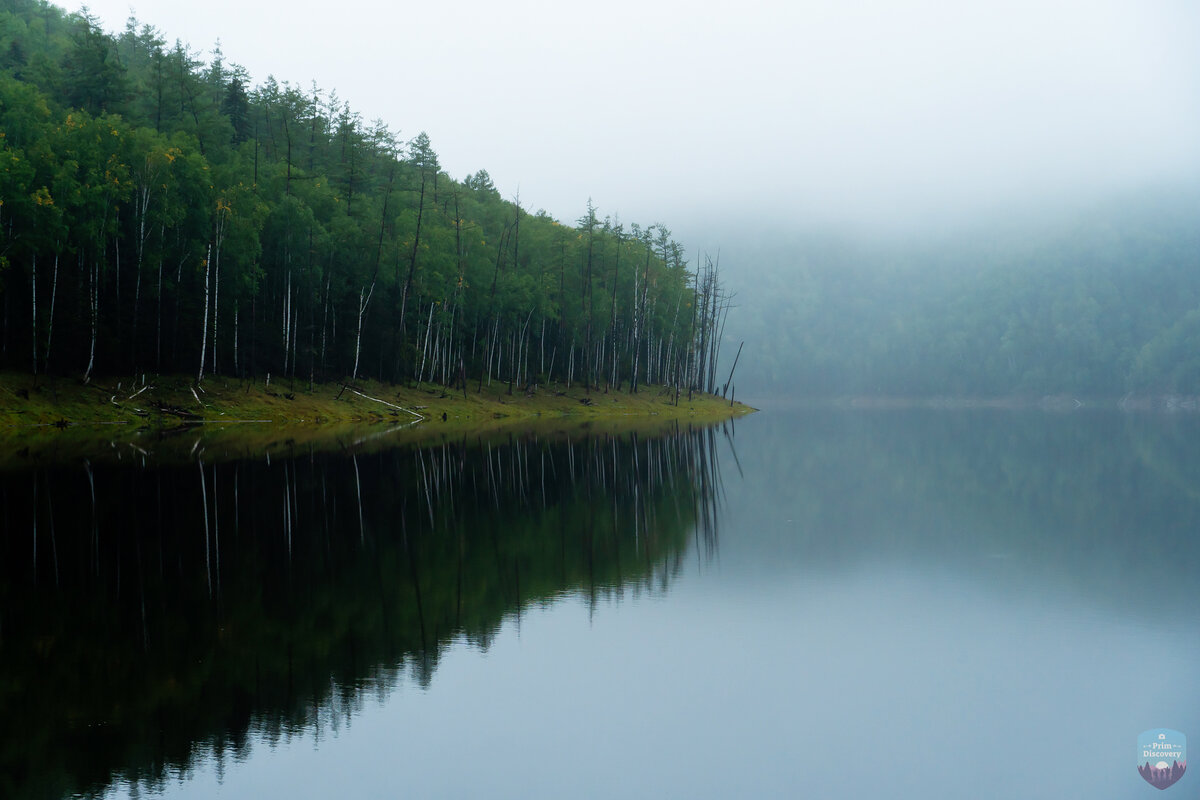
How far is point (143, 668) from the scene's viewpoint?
9398 millimetres

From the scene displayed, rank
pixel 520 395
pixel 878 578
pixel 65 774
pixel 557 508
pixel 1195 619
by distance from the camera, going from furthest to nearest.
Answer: pixel 520 395 → pixel 557 508 → pixel 878 578 → pixel 1195 619 → pixel 65 774

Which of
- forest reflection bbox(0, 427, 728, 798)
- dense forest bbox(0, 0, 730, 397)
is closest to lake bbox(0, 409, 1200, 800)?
forest reflection bbox(0, 427, 728, 798)

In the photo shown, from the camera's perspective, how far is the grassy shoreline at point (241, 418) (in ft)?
109

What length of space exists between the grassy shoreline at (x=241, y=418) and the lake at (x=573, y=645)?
11.3 meters

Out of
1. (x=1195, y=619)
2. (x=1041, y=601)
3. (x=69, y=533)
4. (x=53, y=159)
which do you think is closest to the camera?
(x=1195, y=619)

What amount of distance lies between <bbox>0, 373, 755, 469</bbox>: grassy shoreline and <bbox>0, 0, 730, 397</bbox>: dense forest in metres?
1.69

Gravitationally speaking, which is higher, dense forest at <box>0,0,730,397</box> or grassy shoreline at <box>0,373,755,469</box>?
dense forest at <box>0,0,730,397</box>

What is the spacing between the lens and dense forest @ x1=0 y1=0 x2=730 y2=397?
42844 mm

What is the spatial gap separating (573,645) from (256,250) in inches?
1748

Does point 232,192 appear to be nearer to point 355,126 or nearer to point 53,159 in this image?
point 53,159

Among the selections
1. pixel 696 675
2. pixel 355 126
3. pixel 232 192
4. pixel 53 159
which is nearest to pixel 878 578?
pixel 696 675

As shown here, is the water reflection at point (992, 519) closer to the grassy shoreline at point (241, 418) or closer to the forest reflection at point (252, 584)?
the forest reflection at point (252, 584)

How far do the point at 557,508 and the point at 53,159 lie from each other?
109ft

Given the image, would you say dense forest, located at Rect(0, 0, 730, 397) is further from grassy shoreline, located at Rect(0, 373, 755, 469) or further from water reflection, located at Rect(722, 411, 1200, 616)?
water reflection, located at Rect(722, 411, 1200, 616)
